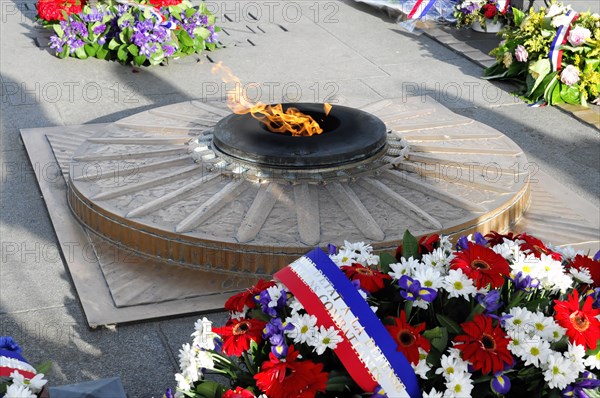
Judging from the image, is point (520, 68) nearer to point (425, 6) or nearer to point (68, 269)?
point (425, 6)

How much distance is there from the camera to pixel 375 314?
8.67 feet

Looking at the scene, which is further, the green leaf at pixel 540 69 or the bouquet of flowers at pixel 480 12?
the bouquet of flowers at pixel 480 12

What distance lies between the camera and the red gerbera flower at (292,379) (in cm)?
246

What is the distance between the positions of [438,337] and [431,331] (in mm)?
28

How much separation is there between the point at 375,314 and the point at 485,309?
341mm

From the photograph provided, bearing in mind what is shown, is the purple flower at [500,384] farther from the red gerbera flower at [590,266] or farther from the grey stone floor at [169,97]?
the grey stone floor at [169,97]

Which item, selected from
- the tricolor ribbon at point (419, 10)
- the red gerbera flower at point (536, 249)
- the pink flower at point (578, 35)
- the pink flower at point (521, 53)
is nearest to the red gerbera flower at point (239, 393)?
the red gerbera flower at point (536, 249)

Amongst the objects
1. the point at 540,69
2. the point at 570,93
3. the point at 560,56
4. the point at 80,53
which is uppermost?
the point at 560,56

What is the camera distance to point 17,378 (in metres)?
2.42

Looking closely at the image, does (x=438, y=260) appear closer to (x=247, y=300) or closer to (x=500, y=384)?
(x=500, y=384)

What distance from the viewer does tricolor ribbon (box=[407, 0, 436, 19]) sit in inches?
381

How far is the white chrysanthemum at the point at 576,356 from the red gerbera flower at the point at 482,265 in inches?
11.1

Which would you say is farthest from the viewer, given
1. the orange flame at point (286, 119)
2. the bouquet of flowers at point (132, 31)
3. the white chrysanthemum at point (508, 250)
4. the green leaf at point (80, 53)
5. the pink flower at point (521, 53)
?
the green leaf at point (80, 53)

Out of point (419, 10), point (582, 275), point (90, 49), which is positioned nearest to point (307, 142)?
point (582, 275)
